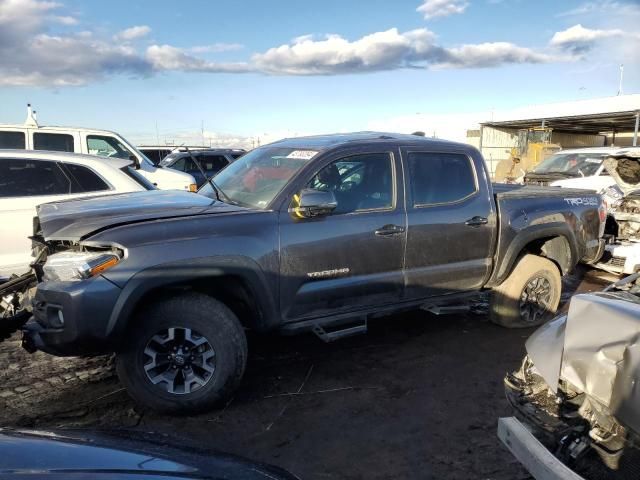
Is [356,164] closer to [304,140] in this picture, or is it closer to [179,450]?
[304,140]

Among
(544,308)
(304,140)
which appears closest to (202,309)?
(304,140)

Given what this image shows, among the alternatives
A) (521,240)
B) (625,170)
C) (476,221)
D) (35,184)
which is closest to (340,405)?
(476,221)

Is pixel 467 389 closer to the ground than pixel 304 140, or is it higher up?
closer to the ground

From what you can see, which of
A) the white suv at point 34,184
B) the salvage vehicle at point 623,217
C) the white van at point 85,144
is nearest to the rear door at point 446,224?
the salvage vehicle at point 623,217

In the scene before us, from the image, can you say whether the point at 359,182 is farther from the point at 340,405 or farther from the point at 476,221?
the point at 340,405

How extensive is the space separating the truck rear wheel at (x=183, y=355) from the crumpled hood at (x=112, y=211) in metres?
0.62

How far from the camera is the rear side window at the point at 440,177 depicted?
466 centimetres

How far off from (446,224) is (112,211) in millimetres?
2748

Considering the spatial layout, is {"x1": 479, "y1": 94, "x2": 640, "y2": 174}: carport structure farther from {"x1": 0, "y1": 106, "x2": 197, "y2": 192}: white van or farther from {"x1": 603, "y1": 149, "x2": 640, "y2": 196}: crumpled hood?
{"x1": 0, "y1": 106, "x2": 197, "y2": 192}: white van

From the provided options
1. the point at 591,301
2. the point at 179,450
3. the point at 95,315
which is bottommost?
the point at 179,450

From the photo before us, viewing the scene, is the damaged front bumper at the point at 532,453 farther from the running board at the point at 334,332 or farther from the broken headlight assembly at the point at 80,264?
the broken headlight assembly at the point at 80,264

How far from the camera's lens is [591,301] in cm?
246

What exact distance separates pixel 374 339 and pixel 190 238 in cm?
239

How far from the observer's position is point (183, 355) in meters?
3.60
